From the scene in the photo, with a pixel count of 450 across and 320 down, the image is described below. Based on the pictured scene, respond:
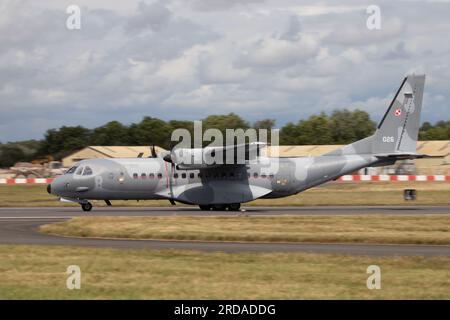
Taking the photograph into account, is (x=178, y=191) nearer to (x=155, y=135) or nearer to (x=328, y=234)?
(x=328, y=234)

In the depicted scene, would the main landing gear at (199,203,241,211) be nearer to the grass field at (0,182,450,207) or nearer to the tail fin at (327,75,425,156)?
the grass field at (0,182,450,207)

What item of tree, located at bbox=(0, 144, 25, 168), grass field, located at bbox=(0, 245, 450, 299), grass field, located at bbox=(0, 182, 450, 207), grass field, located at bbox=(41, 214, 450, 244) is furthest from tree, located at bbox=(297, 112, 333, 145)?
grass field, located at bbox=(0, 245, 450, 299)

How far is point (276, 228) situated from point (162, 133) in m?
90.0

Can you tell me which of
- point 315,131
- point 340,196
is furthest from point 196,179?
point 315,131

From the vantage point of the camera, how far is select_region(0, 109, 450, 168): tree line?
383 feet

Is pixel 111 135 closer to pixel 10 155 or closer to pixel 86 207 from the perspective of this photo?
pixel 10 155

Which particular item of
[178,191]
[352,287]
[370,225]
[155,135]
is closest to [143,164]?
[178,191]

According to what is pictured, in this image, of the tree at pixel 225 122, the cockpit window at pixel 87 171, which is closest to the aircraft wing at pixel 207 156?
the cockpit window at pixel 87 171

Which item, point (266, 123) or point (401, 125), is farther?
point (266, 123)

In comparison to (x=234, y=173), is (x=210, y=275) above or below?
below

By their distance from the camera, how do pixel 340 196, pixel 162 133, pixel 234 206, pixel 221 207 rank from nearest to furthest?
pixel 234 206, pixel 221 207, pixel 340 196, pixel 162 133

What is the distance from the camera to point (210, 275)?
1617 centimetres

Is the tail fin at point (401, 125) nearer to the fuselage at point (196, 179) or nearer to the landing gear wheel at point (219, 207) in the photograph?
the fuselage at point (196, 179)

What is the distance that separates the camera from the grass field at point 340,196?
42.7m
